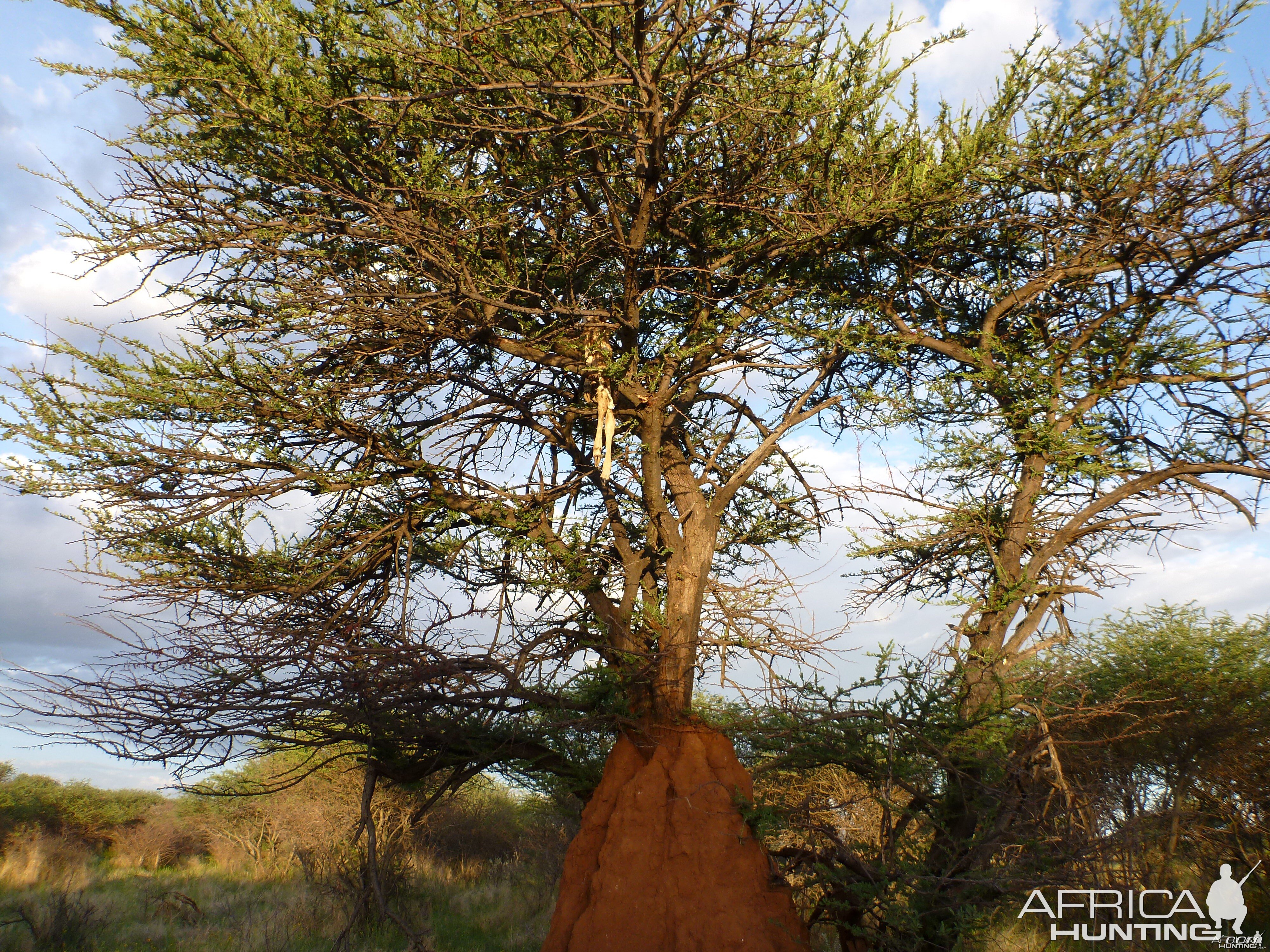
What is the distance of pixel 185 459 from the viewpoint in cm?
895

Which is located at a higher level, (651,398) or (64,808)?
(651,398)

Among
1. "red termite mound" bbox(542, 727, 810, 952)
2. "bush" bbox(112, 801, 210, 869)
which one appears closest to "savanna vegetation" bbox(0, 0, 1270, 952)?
"red termite mound" bbox(542, 727, 810, 952)

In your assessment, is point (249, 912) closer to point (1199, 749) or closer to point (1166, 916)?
point (1166, 916)

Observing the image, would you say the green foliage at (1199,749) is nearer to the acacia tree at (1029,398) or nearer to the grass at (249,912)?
the acacia tree at (1029,398)

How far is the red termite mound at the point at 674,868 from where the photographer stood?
696 centimetres

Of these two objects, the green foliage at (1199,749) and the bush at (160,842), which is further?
the bush at (160,842)

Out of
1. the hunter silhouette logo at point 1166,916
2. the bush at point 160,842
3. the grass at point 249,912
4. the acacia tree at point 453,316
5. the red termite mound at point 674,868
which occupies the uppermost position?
the acacia tree at point 453,316

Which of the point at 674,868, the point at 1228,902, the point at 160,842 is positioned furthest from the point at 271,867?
the point at 1228,902

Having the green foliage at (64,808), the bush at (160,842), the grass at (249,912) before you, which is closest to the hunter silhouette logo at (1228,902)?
the grass at (249,912)

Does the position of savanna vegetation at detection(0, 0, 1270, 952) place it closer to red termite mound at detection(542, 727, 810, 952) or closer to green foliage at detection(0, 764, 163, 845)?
red termite mound at detection(542, 727, 810, 952)

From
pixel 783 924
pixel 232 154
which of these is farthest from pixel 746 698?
pixel 232 154

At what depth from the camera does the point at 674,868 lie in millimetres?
7332

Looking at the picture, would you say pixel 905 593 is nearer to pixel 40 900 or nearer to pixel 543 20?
pixel 543 20

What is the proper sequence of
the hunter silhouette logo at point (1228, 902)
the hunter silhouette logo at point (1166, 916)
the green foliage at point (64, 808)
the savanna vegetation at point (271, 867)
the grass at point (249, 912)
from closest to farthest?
the hunter silhouette logo at point (1166, 916)
the hunter silhouette logo at point (1228, 902)
the grass at point (249, 912)
the savanna vegetation at point (271, 867)
the green foliage at point (64, 808)
